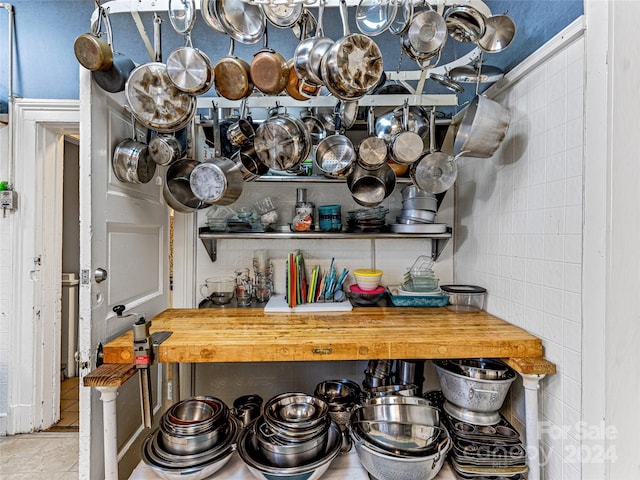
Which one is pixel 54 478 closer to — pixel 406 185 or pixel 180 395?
pixel 180 395

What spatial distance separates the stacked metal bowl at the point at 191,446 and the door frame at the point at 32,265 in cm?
152

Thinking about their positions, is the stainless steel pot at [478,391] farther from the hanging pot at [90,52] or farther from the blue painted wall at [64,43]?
the hanging pot at [90,52]

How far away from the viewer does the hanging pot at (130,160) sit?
4.93 feet

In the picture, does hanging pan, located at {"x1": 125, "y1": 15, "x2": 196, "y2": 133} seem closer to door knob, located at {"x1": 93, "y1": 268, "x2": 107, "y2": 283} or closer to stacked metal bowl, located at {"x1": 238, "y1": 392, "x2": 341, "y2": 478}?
door knob, located at {"x1": 93, "y1": 268, "x2": 107, "y2": 283}

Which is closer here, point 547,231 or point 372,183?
point 547,231

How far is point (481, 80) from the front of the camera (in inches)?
62.8

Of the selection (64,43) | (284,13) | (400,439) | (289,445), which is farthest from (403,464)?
(64,43)

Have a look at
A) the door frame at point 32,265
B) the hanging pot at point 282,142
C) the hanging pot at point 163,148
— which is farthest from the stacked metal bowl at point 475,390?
the door frame at point 32,265

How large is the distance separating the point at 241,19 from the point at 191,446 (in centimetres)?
172

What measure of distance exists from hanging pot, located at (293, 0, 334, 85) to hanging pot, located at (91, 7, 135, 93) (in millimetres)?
753

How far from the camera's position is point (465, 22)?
4.67ft

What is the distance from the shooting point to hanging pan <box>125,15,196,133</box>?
1.39m

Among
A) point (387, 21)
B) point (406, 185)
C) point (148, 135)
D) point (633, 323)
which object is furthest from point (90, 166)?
point (633, 323)

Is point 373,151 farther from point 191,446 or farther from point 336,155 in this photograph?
point 191,446
